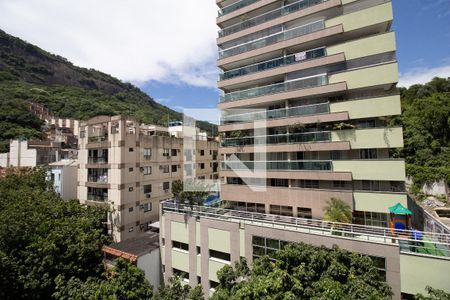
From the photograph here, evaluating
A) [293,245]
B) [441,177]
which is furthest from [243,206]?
[441,177]

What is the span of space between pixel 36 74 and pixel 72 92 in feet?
120

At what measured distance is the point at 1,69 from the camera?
10581 cm

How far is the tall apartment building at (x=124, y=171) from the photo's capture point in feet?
83.0

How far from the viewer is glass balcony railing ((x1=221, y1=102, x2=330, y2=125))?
1777 centimetres

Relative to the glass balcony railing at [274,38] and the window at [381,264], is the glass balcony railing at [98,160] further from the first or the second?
the window at [381,264]

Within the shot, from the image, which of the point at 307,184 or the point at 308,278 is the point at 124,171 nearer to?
the point at 307,184

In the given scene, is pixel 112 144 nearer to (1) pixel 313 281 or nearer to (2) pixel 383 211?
(1) pixel 313 281

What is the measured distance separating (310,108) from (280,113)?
8.16 ft

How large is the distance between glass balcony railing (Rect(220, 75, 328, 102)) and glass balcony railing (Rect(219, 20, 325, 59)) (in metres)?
3.89

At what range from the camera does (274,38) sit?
20.2 m

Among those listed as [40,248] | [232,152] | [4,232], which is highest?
[232,152]

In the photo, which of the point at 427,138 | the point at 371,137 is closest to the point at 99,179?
the point at 371,137

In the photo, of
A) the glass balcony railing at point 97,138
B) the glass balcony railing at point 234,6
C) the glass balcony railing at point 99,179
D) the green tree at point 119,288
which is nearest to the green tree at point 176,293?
the green tree at point 119,288

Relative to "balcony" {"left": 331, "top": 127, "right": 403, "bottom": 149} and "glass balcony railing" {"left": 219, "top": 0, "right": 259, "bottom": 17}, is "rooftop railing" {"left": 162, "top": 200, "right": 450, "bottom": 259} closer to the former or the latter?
"balcony" {"left": 331, "top": 127, "right": 403, "bottom": 149}
